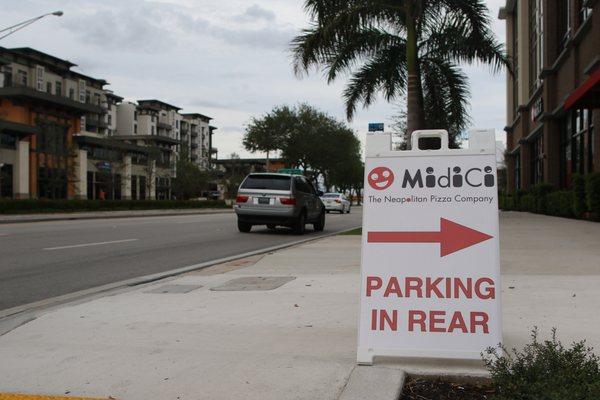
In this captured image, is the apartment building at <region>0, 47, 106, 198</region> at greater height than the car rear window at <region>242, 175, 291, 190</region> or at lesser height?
greater

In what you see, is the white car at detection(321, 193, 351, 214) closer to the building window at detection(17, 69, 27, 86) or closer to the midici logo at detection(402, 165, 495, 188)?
the midici logo at detection(402, 165, 495, 188)

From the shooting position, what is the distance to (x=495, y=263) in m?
3.78

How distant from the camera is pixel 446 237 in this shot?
152 inches

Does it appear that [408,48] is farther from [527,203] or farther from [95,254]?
[527,203]

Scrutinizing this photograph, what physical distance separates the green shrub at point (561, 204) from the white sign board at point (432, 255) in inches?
758

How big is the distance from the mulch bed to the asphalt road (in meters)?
4.87

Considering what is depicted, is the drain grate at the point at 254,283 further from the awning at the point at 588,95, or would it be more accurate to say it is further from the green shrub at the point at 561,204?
the green shrub at the point at 561,204

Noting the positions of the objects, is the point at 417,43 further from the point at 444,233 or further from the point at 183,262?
the point at 444,233

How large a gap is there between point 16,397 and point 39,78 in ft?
245

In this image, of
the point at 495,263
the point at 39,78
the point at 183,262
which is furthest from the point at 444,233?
the point at 39,78

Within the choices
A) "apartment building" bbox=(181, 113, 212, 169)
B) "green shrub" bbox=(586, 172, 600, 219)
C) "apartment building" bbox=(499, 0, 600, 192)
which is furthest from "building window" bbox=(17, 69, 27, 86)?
"green shrub" bbox=(586, 172, 600, 219)

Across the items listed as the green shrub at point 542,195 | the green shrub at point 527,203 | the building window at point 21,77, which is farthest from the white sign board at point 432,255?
the building window at point 21,77

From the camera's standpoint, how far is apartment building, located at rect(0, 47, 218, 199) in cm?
5762

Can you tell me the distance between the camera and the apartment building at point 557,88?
64.0ft
